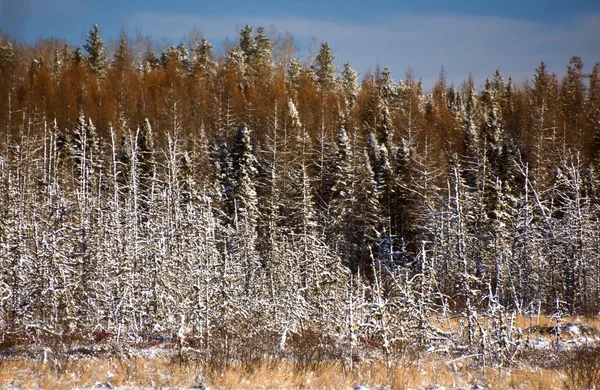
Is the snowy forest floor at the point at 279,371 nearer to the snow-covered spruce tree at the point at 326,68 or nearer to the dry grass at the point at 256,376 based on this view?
the dry grass at the point at 256,376

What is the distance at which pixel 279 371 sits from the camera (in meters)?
10.4

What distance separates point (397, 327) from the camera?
13609mm

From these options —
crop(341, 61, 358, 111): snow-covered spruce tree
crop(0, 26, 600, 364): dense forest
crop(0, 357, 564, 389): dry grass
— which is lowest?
crop(0, 357, 564, 389): dry grass

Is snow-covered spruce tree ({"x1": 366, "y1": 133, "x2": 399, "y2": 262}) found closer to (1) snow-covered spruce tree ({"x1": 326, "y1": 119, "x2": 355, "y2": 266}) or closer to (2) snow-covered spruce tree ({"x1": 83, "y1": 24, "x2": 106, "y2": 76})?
(1) snow-covered spruce tree ({"x1": 326, "y1": 119, "x2": 355, "y2": 266})

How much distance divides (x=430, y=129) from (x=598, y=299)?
3362cm

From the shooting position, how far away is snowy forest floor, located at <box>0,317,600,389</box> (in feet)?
32.4

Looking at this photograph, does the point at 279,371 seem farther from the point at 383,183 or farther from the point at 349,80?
the point at 349,80

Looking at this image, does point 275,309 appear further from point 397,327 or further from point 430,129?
point 430,129

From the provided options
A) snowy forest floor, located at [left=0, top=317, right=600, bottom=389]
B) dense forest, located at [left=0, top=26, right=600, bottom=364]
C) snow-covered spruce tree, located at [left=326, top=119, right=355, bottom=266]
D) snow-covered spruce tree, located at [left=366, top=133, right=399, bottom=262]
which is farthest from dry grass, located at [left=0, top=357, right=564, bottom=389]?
snow-covered spruce tree, located at [left=366, top=133, right=399, bottom=262]

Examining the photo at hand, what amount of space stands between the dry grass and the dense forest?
80 centimetres

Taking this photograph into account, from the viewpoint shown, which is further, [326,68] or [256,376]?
[326,68]

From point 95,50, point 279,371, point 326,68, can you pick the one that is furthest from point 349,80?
point 279,371

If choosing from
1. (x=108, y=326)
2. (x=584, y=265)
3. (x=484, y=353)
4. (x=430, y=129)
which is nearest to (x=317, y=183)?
(x=430, y=129)

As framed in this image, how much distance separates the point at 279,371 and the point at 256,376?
525 millimetres
